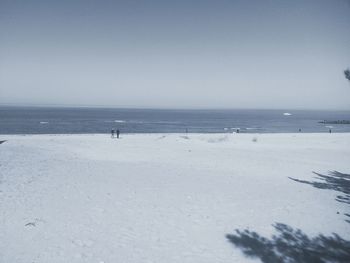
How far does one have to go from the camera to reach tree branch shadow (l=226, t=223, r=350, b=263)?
6.95 metres

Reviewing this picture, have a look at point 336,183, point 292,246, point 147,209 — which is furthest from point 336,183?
point 147,209

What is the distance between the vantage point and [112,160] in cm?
2033

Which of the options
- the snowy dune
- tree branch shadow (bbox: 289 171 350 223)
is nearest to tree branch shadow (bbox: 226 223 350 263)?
the snowy dune

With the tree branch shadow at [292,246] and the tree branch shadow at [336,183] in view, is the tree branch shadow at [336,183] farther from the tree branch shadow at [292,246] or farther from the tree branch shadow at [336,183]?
the tree branch shadow at [292,246]

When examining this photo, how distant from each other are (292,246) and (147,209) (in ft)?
15.5

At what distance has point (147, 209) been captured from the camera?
9992 millimetres

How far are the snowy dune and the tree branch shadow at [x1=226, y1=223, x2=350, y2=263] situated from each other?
0.93ft

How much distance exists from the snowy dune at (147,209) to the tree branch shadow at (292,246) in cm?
28

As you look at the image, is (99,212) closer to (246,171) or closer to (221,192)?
(221,192)

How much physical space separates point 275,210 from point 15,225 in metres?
8.42

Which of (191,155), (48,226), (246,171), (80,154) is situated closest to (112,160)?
(80,154)

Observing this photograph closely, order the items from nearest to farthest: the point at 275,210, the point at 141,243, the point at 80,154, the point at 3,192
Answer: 1. the point at 141,243
2. the point at 275,210
3. the point at 3,192
4. the point at 80,154

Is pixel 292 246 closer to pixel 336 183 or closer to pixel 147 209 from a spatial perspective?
pixel 147 209

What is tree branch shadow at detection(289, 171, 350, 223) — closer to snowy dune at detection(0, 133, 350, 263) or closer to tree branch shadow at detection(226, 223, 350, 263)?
snowy dune at detection(0, 133, 350, 263)
